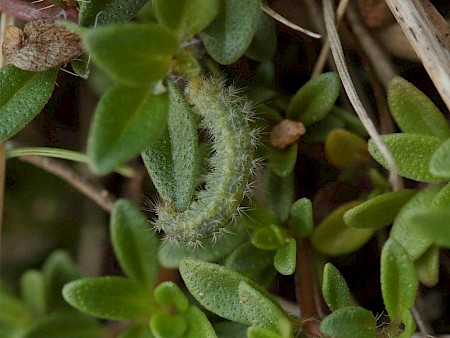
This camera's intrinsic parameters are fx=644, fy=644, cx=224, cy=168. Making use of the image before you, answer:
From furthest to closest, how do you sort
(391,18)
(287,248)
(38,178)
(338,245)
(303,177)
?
(38,178), (303,177), (391,18), (338,245), (287,248)

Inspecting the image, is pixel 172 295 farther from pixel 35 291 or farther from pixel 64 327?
pixel 35 291

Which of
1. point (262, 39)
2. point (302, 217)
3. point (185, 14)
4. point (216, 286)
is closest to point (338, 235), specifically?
point (302, 217)

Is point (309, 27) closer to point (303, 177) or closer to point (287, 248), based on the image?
point (303, 177)

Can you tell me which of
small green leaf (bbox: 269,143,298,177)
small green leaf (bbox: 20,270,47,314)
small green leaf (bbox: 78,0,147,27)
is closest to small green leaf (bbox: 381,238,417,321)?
small green leaf (bbox: 269,143,298,177)

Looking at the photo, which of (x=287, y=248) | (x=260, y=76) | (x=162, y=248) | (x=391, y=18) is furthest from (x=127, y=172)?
(x=391, y=18)

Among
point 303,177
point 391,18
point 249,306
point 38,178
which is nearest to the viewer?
point 249,306

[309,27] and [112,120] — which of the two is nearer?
[112,120]

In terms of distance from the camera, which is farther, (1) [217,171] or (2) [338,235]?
(2) [338,235]

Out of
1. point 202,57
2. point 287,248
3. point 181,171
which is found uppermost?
point 202,57
